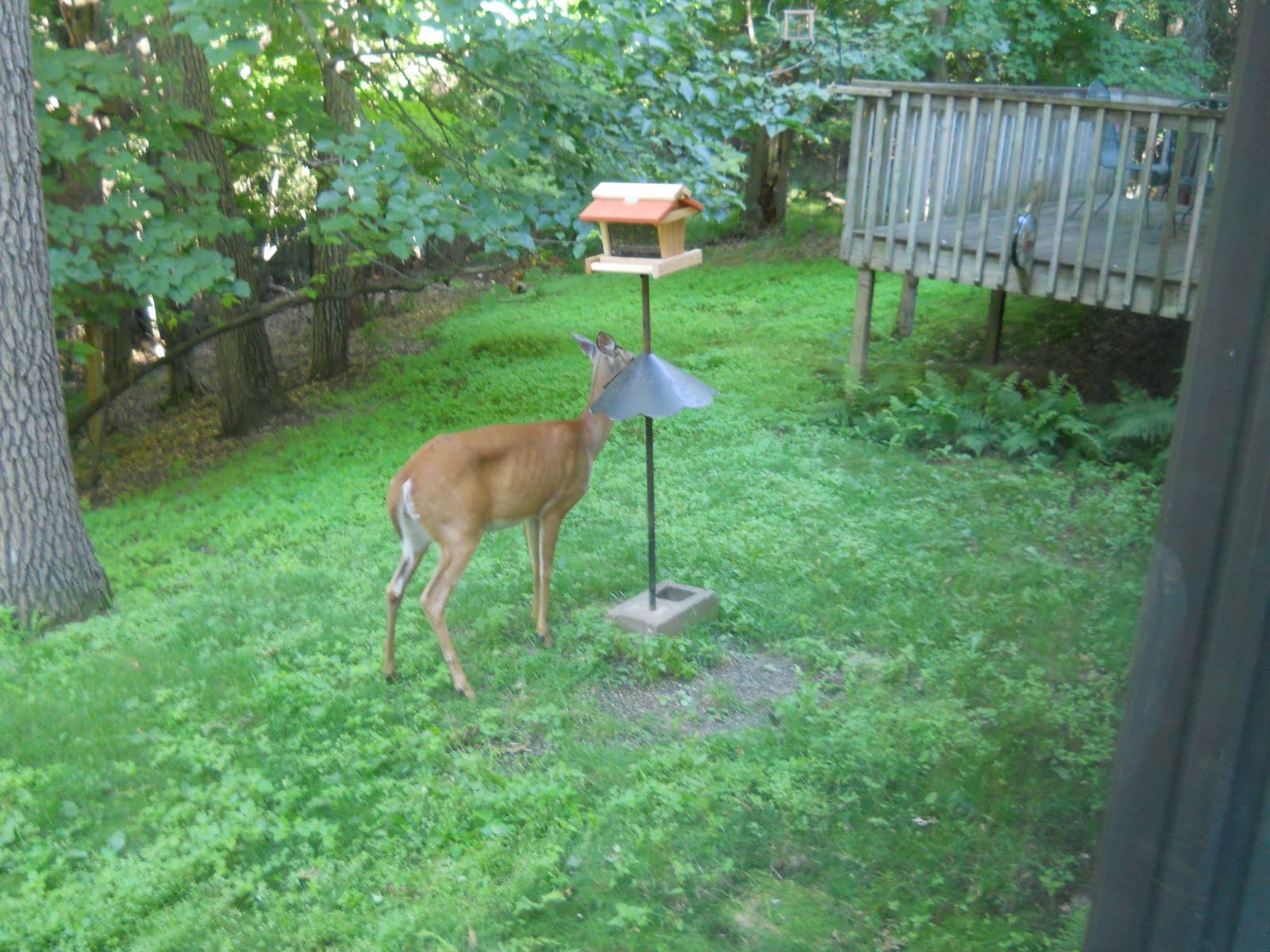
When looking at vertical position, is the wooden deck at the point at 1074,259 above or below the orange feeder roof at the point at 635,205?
below

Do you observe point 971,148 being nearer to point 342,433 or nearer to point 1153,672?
point 342,433

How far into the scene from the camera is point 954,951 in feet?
10.7

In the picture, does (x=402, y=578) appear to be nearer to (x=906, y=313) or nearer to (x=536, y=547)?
(x=536, y=547)

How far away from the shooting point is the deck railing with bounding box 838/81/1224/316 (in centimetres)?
764

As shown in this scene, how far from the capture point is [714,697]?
499 centimetres

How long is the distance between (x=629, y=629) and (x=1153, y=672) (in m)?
3.81

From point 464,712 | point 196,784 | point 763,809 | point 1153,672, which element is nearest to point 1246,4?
point 1153,672

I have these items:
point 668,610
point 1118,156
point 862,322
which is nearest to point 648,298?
point 668,610

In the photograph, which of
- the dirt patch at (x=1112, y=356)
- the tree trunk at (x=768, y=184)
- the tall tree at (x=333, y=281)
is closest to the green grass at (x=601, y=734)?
the dirt patch at (x=1112, y=356)

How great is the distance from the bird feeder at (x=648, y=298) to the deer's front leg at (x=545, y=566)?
35cm

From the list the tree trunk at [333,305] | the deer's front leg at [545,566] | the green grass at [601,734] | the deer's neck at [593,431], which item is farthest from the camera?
the tree trunk at [333,305]

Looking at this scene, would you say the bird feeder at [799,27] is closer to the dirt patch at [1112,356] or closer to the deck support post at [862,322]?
the deck support post at [862,322]

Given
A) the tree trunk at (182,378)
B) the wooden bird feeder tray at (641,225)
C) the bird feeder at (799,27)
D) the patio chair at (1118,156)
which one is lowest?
the tree trunk at (182,378)

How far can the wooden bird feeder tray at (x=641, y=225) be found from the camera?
5.28m
